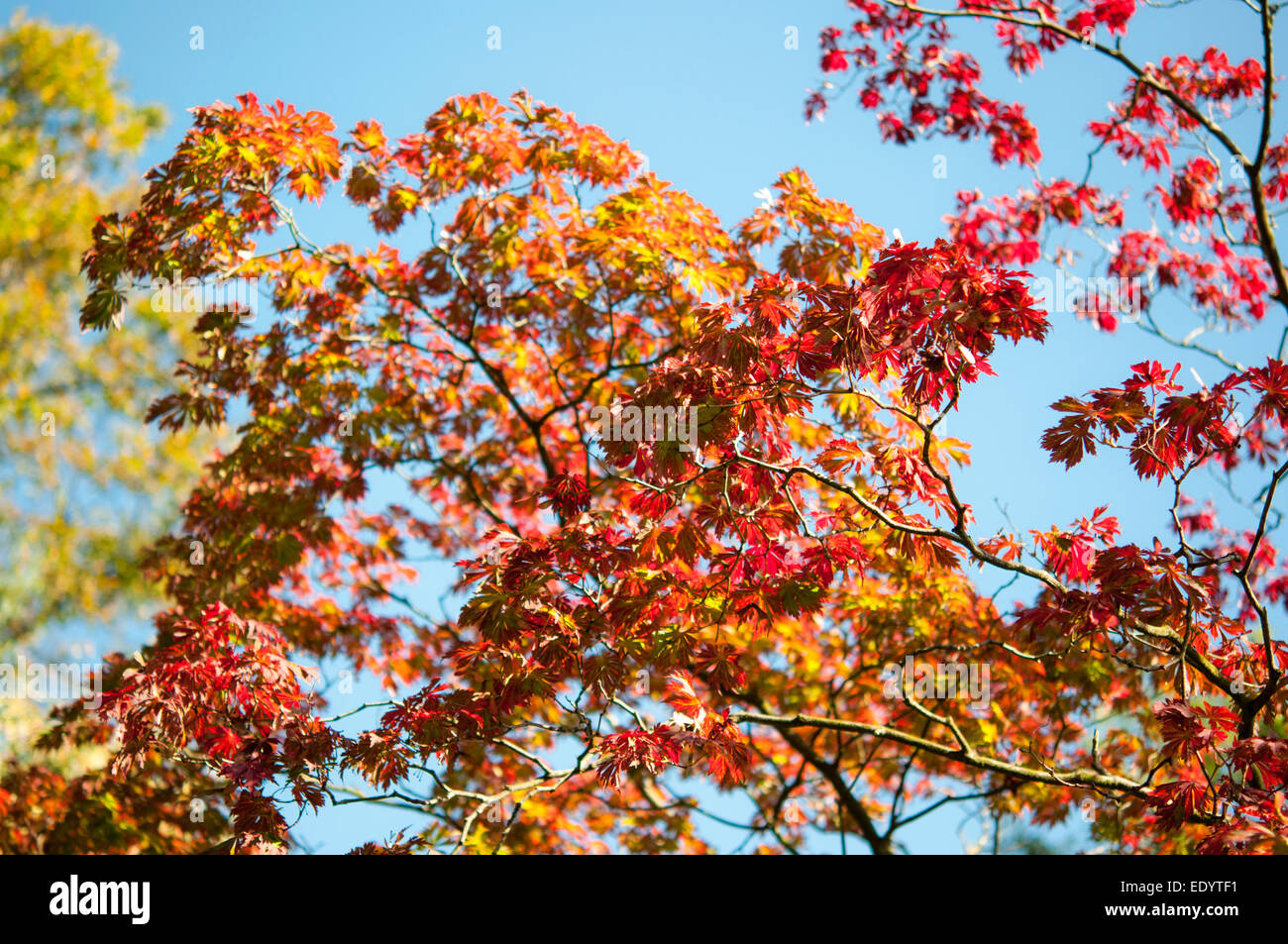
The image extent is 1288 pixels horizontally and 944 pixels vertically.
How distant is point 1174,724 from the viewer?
369cm

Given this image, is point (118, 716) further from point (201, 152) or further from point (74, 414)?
point (74, 414)

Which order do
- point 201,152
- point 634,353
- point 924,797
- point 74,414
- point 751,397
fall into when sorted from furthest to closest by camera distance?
point 74,414 → point 924,797 → point 634,353 → point 201,152 → point 751,397

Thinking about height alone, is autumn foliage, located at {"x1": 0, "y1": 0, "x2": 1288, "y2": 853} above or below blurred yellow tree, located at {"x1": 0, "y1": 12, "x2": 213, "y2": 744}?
below

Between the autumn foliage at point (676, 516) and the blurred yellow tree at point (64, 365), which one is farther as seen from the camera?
the blurred yellow tree at point (64, 365)

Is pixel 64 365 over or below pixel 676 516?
over

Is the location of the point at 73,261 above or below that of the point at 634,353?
above

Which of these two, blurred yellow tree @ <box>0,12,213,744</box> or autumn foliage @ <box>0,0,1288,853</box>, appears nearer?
autumn foliage @ <box>0,0,1288,853</box>

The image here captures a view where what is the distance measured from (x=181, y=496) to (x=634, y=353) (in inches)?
442

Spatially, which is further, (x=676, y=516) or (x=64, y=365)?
(x=64, y=365)

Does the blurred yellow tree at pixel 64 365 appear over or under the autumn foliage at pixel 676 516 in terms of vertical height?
over
